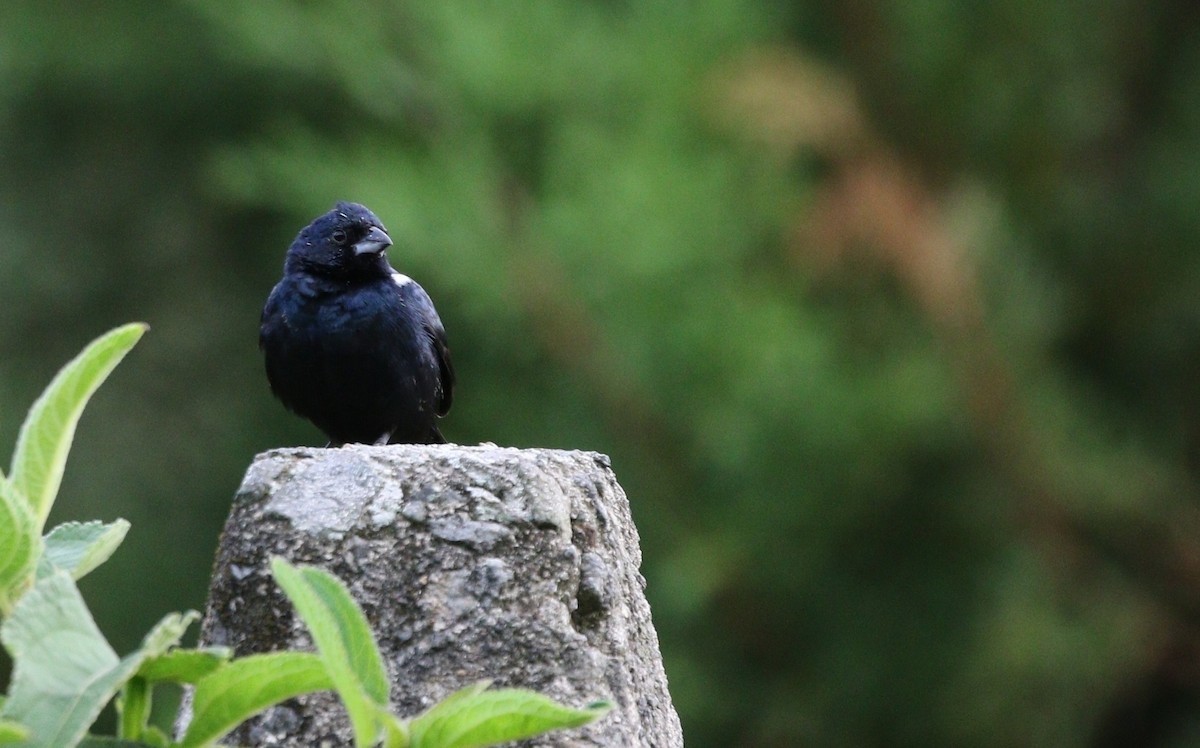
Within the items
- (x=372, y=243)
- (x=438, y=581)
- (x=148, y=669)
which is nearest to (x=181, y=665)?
(x=148, y=669)

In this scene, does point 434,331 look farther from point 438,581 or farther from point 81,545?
point 81,545

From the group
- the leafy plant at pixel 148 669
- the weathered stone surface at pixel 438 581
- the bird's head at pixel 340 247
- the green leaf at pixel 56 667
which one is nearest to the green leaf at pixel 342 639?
the leafy plant at pixel 148 669

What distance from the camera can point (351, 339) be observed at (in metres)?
4.15

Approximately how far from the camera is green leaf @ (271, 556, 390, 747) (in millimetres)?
942

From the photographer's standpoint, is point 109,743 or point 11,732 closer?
point 11,732

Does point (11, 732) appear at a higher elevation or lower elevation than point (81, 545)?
lower

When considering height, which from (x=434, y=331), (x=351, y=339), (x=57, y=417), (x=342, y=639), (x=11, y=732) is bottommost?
(x=11, y=732)

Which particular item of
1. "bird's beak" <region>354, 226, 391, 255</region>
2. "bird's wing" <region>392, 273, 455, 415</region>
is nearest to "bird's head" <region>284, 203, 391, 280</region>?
"bird's beak" <region>354, 226, 391, 255</region>

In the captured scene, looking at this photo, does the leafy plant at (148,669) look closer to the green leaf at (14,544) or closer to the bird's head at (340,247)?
the green leaf at (14,544)

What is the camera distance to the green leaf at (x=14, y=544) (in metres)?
1.03

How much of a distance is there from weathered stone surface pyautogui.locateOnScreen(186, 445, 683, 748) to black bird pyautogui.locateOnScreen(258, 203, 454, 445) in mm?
2612

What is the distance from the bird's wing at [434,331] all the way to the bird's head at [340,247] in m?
0.12

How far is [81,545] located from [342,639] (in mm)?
325

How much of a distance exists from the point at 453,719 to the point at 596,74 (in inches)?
247
